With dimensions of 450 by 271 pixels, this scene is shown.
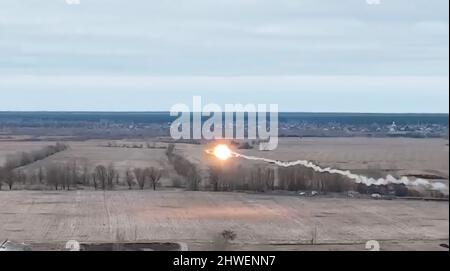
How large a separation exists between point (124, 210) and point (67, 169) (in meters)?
0.93

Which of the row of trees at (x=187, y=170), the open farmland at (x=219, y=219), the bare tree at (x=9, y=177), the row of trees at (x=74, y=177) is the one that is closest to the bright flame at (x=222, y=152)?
the row of trees at (x=187, y=170)

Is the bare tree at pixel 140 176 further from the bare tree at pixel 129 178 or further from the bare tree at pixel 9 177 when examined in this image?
the bare tree at pixel 9 177

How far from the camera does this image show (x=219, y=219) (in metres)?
5.30

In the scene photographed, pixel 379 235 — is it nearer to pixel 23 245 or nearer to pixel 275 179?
pixel 275 179

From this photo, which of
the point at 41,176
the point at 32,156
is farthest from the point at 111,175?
the point at 32,156

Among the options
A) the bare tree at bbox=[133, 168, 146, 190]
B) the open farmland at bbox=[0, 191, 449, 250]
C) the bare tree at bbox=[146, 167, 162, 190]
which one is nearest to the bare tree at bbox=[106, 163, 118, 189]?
the open farmland at bbox=[0, 191, 449, 250]

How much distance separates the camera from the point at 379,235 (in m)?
4.88

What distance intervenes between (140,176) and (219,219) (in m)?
1.61

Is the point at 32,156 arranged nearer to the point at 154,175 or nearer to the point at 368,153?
the point at 154,175

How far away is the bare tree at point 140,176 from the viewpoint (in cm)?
638

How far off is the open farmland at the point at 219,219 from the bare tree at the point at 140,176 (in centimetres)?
9
